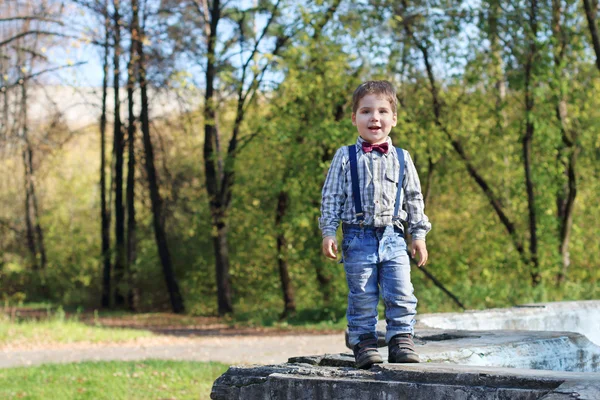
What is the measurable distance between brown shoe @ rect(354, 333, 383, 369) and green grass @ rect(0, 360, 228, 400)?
14.2ft

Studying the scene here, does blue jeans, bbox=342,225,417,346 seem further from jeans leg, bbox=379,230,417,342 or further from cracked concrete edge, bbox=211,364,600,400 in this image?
cracked concrete edge, bbox=211,364,600,400

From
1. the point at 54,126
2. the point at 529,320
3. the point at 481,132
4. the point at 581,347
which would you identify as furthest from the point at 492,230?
the point at 581,347

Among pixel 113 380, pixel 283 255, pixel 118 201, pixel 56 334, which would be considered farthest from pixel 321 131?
pixel 118 201

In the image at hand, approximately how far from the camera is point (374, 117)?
4.66m

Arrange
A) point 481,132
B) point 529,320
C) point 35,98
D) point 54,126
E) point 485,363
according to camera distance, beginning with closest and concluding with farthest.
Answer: point 485,363 → point 529,320 → point 481,132 → point 54,126 → point 35,98

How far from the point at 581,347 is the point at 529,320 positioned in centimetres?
197

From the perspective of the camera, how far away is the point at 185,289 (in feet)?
95.5

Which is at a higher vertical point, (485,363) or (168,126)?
(168,126)

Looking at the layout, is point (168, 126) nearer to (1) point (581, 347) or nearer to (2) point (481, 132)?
(2) point (481, 132)

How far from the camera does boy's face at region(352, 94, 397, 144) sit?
4.67 m

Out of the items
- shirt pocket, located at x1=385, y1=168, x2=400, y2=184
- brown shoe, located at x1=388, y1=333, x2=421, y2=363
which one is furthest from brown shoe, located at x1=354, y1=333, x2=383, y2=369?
shirt pocket, located at x1=385, y1=168, x2=400, y2=184

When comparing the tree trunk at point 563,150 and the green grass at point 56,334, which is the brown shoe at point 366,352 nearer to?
the green grass at point 56,334

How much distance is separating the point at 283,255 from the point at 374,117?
58.5ft

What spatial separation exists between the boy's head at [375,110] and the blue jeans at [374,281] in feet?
1.77
